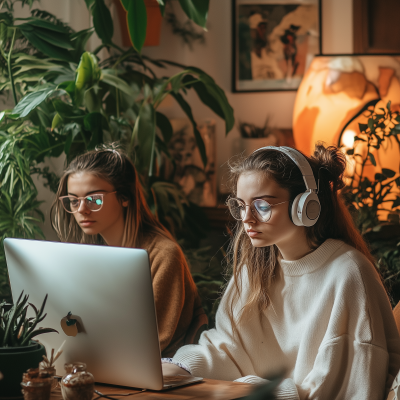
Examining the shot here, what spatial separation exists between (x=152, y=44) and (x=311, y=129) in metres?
1.03

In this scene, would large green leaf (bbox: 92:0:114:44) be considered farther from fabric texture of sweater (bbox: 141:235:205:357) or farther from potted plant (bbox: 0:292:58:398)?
potted plant (bbox: 0:292:58:398)

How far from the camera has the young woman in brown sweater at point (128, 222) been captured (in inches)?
66.8

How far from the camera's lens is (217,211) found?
10.5ft

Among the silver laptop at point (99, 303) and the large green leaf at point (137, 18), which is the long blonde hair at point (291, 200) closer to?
the silver laptop at point (99, 303)

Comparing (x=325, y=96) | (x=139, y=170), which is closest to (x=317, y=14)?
(x=325, y=96)

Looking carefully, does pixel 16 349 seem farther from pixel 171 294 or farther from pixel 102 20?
pixel 102 20

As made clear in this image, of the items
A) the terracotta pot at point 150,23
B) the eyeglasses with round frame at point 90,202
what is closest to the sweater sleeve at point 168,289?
the eyeglasses with round frame at point 90,202

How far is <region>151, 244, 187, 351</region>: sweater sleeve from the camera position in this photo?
5.38 feet

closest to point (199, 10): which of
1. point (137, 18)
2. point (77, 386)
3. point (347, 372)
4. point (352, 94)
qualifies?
point (137, 18)

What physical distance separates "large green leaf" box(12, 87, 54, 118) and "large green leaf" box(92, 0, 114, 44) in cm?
42

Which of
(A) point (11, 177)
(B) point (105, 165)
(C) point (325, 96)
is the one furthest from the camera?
(C) point (325, 96)

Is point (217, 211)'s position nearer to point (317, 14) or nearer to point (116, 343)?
point (317, 14)

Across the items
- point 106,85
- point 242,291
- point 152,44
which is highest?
point 152,44

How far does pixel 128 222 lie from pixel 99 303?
764mm
